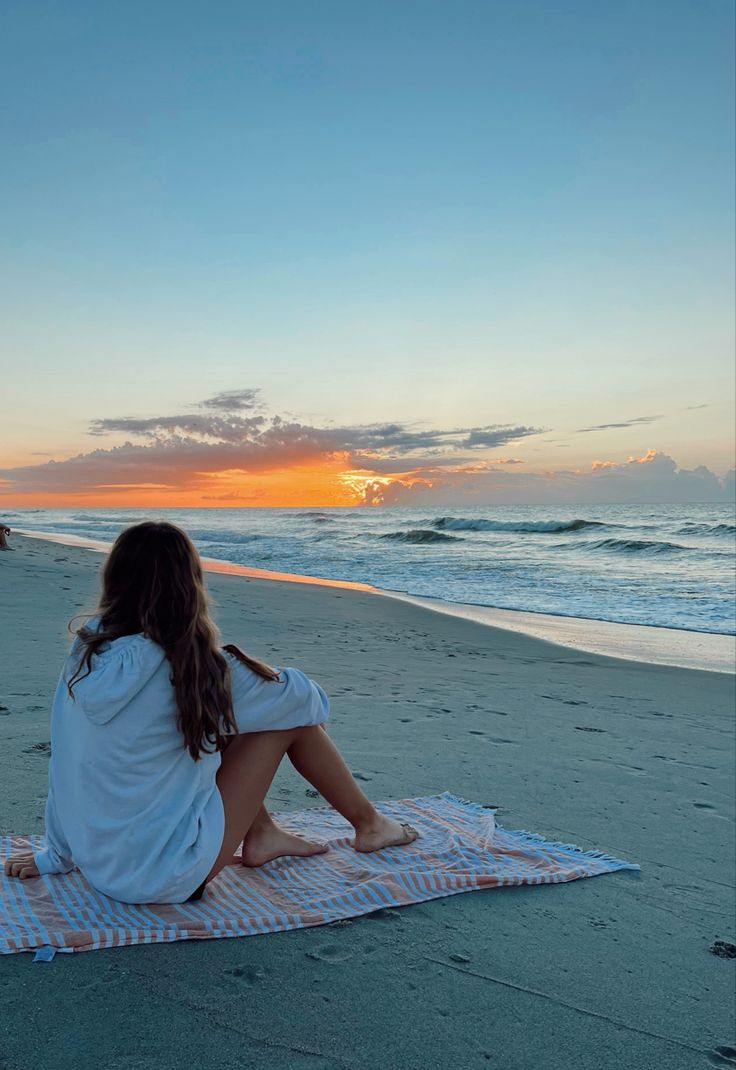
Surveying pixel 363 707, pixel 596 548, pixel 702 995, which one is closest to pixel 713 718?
pixel 363 707

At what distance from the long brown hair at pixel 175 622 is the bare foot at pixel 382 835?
87 cm

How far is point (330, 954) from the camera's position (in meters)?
2.49

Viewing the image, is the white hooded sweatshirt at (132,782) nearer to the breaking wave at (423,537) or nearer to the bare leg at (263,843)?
the bare leg at (263,843)

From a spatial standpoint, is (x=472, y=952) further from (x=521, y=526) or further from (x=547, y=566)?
(x=521, y=526)

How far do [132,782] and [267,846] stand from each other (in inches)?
29.3

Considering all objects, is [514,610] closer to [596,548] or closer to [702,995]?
[702,995]

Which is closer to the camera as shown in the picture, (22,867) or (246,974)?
(246,974)

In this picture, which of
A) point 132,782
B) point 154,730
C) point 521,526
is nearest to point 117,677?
point 154,730

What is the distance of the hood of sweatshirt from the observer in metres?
2.46

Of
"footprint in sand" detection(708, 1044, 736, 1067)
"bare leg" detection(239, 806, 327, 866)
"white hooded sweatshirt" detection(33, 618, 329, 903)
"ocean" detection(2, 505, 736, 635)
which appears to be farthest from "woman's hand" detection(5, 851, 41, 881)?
"ocean" detection(2, 505, 736, 635)

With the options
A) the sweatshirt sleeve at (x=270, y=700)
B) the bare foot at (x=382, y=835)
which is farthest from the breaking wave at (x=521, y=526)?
the sweatshirt sleeve at (x=270, y=700)

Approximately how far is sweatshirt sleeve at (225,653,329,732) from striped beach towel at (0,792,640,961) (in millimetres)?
606

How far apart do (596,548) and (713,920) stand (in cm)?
2780

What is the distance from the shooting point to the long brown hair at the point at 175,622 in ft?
8.17
